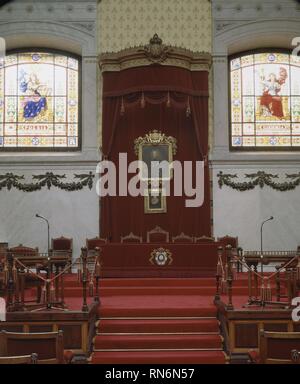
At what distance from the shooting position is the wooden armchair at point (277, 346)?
5.44 metres

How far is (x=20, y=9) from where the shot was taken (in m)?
15.3

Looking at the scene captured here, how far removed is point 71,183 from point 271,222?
4.60 meters

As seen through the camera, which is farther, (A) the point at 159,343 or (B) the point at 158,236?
(B) the point at 158,236

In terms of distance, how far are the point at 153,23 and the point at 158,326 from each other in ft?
A: 28.0

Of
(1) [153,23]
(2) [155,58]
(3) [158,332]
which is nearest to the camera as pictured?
(3) [158,332]

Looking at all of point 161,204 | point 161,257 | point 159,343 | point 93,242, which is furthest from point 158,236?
point 159,343

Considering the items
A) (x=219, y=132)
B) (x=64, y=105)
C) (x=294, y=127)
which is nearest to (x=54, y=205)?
(x=64, y=105)

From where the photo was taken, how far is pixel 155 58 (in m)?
14.0

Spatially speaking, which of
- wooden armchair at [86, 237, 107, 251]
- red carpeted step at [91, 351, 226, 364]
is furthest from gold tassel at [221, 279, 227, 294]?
wooden armchair at [86, 237, 107, 251]

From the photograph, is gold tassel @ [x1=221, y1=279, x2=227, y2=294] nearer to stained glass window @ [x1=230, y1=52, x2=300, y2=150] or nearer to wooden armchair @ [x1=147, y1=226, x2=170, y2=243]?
wooden armchair @ [x1=147, y1=226, x2=170, y2=243]

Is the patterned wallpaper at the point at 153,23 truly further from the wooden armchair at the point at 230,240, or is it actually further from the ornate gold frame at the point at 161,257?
the ornate gold frame at the point at 161,257

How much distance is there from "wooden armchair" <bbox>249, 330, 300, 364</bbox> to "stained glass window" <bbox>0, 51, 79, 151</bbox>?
10.5 m

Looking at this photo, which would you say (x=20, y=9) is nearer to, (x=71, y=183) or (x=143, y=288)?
(x=71, y=183)

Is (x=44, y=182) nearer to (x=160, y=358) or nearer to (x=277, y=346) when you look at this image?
(x=160, y=358)
